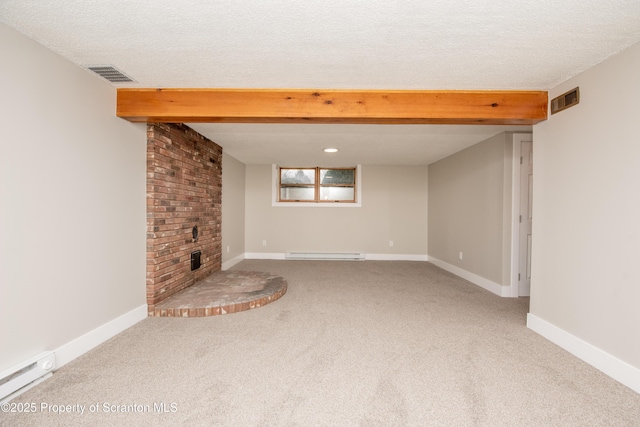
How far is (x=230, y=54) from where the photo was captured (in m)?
1.99

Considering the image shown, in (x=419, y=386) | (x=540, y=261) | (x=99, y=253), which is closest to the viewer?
(x=419, y=386)

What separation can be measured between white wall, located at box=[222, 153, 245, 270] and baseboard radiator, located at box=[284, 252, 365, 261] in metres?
1.11

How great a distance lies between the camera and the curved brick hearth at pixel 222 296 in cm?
298

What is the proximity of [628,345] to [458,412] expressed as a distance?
127 centimetres

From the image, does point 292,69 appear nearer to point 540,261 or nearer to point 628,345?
point 540,261

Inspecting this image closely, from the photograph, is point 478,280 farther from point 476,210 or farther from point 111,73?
point 111,73

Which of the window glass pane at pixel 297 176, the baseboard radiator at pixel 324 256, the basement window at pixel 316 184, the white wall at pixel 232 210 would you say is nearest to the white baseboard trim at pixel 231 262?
the white wall at pixel 232 210

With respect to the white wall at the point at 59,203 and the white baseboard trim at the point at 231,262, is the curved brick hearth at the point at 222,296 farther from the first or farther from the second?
the white baseboard trim at the point at 231,262

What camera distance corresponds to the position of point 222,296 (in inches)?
132

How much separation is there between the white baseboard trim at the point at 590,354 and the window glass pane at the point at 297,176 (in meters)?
4.85

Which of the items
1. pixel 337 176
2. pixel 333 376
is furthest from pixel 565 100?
pixel 337 176

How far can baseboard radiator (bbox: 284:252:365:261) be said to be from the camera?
21.0 ft

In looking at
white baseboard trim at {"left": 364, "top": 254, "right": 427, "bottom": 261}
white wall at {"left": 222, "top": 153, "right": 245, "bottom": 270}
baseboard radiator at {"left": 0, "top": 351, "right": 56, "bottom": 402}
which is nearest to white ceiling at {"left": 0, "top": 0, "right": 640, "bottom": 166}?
baseboard radiator at {"left": 0, "top": 351, "right": 56, "bottom": 402}

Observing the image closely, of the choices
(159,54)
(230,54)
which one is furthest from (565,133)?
(159,54)
